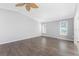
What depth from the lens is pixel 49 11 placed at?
4.89 ft

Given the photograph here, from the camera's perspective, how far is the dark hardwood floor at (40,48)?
1.41 metres

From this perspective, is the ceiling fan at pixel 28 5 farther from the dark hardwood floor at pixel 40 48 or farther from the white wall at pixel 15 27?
the dark hardwood floor at pixel 40 48

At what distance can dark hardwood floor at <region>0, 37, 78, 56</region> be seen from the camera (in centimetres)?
141

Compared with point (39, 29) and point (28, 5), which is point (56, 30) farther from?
point (28, 5)

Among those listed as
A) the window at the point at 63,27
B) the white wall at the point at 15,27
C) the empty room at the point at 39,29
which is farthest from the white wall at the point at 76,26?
the white wall at the point at 15,27

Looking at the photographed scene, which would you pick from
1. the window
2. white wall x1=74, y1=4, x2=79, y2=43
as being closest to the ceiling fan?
the window

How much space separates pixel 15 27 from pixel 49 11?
0.54 meters

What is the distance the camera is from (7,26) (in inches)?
54.8

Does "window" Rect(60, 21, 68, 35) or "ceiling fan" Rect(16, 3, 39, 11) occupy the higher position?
"ceiling fan" Rect(16, 3, 39, 11)

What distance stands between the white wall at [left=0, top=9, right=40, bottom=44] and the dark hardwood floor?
0.08 m

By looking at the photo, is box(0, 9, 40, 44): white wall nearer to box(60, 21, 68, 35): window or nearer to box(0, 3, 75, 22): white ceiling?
box(0, 3, 75, 22): white ceiling

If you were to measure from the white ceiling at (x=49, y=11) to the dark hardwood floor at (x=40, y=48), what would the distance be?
12.2 inches

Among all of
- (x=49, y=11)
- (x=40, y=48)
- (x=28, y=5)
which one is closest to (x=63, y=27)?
(x=49, y=11)

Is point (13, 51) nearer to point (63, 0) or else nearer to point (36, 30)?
point (36, 30)
